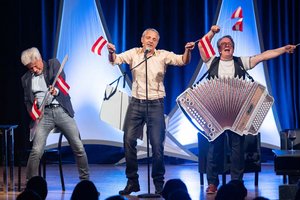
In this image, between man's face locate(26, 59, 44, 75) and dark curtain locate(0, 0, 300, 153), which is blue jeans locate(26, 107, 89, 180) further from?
dark curtain locate(0, 0, 300, 153)

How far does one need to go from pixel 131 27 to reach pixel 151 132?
347cm

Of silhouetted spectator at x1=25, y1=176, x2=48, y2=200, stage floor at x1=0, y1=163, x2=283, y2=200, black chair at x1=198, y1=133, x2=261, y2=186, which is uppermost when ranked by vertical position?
silhouetted spectator at x1=25, y1=176, x2=48, y2=200

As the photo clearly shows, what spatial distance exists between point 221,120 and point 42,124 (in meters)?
1.70

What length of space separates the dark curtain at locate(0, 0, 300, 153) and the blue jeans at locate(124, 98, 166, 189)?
3197 mm

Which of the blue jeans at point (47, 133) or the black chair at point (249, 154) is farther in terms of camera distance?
the black chair at point (249, 154)

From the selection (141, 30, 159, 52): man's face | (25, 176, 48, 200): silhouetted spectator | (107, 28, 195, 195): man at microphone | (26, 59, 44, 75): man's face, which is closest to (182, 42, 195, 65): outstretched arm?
(107, 28, 195, 195): man at microphone

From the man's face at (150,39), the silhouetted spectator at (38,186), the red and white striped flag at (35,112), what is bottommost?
the silhouetted spectator at (38,186)

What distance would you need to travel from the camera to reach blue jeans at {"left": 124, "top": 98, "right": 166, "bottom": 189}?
6594 millimetres

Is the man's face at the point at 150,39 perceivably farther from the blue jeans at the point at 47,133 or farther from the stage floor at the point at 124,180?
the stage floor at the point at 124,180

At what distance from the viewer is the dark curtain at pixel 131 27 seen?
9.79m

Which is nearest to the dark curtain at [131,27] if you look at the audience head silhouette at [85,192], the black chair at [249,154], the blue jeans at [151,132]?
the black chair at [249,154]

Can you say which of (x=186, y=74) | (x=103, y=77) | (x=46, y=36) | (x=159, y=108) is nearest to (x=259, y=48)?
(x=186, y=74)

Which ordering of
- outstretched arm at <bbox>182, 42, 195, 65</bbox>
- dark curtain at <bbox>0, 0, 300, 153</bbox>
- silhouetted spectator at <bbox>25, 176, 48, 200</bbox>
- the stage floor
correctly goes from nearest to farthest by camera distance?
silhouetted spectator at <bbox>25, 176, 48, 200</bbox> → outstretched arm at <bbox>182, 42, 195, 65</bbox> → the stage floor → dark curtain at <bbox>0, 0, 300, 153</bbox>

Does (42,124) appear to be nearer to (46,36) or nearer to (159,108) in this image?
(159,108)
